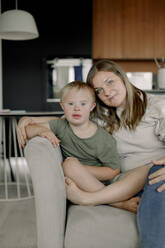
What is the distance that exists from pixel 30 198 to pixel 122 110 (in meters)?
1.45

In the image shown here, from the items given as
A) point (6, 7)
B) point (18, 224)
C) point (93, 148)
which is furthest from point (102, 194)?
point (6, 7)

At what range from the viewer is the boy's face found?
5.17 feet

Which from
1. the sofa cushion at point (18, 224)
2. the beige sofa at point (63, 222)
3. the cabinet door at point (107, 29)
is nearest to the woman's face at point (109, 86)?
the beige sofa at point (63, 222)

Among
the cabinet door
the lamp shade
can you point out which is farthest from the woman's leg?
the cabinet door

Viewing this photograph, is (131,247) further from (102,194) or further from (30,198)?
(30,198)

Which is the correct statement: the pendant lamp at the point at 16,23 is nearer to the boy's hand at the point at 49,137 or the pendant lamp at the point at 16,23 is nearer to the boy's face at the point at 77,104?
the boy's face at the point at 77,104

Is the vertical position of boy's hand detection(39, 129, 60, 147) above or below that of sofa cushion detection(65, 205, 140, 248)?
above

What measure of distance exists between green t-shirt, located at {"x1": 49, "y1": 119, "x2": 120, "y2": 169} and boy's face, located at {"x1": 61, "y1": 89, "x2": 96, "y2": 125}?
0.08 meters

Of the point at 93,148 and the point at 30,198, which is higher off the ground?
the point at 93,148

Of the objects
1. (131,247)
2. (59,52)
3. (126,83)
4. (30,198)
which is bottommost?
(30,198)

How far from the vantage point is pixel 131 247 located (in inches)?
47.8

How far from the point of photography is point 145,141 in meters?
1.63

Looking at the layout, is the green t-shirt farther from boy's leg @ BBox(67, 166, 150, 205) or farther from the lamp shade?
the lamp shade

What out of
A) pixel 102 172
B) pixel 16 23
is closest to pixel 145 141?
pixel 102 172
